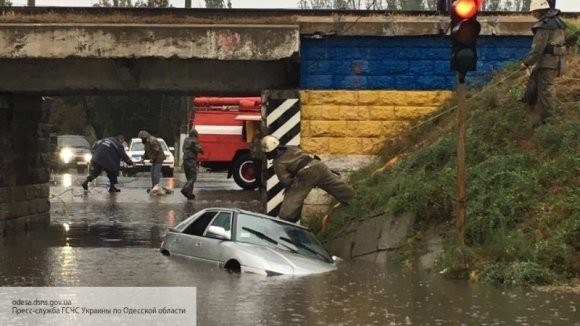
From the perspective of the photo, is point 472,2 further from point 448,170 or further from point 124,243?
point 124,243

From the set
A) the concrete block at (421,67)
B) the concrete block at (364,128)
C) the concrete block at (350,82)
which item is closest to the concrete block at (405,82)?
the concrete block at (421,67)

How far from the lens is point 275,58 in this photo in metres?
18.0

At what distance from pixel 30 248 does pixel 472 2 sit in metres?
8.47

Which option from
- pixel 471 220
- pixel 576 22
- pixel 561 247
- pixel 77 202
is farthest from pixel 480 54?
pixel 77 202

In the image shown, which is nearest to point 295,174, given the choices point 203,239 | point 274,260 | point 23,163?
point 203,239

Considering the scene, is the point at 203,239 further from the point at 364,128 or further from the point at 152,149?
the point at 152,149

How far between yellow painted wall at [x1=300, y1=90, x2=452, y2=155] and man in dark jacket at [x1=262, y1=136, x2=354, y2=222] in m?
1.86

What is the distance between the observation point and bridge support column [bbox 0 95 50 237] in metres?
20.0

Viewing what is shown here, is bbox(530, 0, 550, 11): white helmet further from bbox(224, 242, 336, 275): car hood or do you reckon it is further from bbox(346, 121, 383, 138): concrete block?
bbox(224, 242, 336, 275): car hood

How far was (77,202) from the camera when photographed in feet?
92.4

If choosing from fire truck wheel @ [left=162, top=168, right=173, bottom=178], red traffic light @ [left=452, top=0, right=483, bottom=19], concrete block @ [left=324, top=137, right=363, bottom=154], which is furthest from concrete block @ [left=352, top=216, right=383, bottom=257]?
fire truck wheel @ [left=162, top=168, right=173, bottom=178]

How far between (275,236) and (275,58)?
504cm

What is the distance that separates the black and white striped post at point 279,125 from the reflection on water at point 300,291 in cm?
264

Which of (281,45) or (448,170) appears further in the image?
(281,45)
